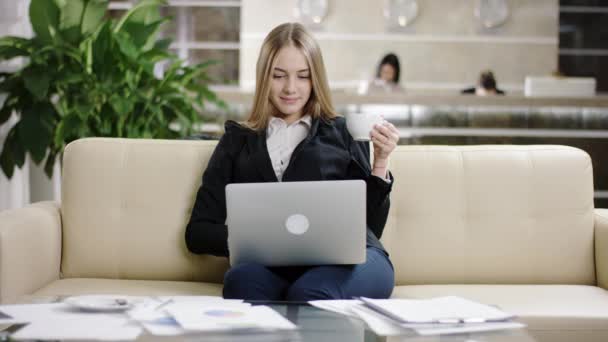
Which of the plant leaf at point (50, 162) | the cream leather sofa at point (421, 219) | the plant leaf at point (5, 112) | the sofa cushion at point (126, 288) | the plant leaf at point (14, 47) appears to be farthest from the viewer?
the plant leaf at point (50, 162)

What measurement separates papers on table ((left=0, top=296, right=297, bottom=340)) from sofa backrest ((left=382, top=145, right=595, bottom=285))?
40.2 inches

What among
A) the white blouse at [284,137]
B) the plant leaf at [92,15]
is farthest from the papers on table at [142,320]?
the plant leaf at [92,15]

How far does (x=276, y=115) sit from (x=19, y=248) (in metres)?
0.82

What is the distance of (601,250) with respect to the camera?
2.45 meters

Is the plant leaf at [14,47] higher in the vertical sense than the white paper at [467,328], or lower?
higher

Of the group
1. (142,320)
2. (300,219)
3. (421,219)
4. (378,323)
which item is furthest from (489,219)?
(142,320)

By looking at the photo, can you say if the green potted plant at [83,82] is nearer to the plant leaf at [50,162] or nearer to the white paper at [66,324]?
the plant leaf at [50,162]

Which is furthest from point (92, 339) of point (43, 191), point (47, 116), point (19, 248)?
point (43, 191)

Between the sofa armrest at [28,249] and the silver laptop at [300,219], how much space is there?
0.61 meters

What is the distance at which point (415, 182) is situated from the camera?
2.51 metres

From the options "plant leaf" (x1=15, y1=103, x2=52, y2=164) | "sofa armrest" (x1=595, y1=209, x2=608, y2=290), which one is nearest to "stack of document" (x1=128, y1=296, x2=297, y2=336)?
"sofa armrest" (x1=595, y1=209, x2=608, y2=290)

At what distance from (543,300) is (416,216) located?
1.59 feet

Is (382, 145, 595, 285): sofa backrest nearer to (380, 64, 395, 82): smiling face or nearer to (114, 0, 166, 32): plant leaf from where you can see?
(114, 0, 166, 32): plant leaf

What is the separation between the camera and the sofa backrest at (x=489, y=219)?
2.47m
